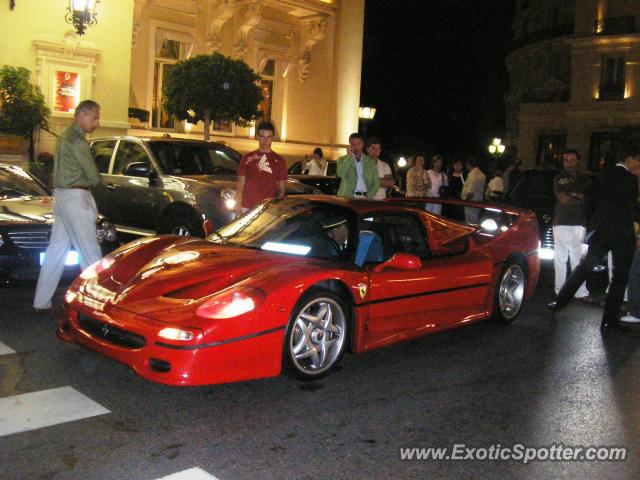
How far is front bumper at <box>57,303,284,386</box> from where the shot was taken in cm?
439

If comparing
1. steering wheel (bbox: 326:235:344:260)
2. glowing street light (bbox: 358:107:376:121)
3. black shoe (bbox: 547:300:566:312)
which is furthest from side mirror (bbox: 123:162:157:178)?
glowing street light (bbox: 358:107:376:121)

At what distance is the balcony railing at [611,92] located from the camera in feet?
139

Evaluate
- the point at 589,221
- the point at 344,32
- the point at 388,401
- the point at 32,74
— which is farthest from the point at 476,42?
the point at 388,401

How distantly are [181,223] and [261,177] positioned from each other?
212 centimetres

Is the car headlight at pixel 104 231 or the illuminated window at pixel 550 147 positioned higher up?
the illuminated window at pixel 550 147

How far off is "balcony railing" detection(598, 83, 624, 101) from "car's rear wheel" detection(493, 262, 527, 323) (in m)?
38.6

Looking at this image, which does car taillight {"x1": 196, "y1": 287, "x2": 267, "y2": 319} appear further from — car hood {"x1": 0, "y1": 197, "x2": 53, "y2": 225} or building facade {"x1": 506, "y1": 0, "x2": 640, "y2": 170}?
building facade {"x1": 506, "y1": 0, "x2": 640, "y2": 170}

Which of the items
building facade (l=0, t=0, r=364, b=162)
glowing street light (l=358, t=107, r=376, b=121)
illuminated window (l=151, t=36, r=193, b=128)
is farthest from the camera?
glowing street light (l=358, t=107, r=376, b=121)

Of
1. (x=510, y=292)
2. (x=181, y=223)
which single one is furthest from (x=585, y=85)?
(x=510, y=292)

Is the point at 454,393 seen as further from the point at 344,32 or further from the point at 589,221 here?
the point at 344,32

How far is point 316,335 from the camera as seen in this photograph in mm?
5109

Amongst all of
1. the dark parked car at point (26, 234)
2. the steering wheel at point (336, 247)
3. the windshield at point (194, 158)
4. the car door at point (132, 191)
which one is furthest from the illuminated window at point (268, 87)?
the steering wheel at point (336, 247)

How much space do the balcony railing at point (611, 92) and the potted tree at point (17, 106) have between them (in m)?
36.0

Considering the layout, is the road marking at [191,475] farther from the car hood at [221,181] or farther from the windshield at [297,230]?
the car hood at [221,181]
